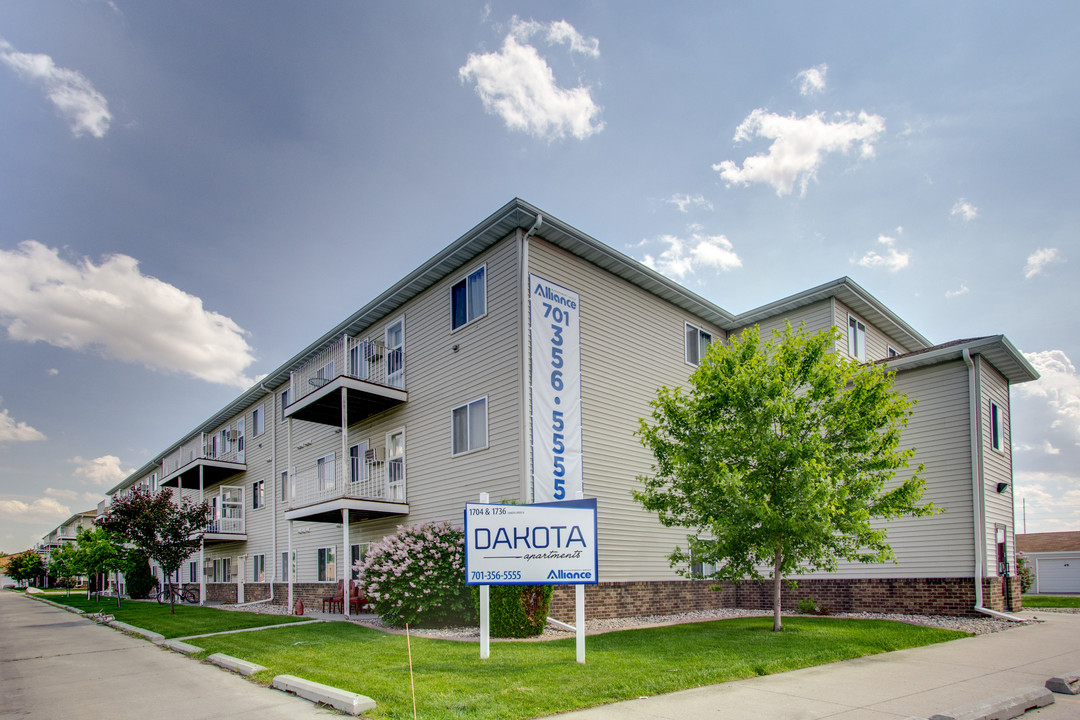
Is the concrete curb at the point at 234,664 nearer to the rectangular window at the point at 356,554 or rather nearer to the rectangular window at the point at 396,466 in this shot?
the rectangular window at the point at 396,466

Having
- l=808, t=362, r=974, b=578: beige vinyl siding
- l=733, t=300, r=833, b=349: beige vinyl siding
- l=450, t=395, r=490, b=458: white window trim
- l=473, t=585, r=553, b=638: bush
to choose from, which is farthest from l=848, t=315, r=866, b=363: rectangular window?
l=473, t=585, r=553, b=638: bush

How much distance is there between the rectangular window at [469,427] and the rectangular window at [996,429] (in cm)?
1314

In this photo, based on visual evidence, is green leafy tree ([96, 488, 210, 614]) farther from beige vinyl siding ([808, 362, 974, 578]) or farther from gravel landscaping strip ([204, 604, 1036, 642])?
beige vinyl siding ([808, 362, 974, 578])

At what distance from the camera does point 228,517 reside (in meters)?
31.9

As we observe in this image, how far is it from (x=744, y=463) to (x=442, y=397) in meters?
8.01

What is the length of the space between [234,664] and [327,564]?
1341 centimetres

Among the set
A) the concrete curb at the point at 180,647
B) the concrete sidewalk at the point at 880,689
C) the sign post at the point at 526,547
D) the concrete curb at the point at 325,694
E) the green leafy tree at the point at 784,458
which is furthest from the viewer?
the concrete curb at the point at 180,647

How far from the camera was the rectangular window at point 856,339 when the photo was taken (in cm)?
2030

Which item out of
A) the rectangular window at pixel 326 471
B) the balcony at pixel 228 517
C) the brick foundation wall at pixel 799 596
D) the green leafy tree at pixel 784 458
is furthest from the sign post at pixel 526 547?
the balcony at pixel 228 517

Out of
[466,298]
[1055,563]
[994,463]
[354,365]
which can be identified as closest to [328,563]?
[354,365]

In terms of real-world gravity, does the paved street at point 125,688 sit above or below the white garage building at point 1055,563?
above

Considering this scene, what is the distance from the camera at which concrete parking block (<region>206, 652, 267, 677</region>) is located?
9703 mm

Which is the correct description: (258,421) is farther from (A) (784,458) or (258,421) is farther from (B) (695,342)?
(A) (784,458)

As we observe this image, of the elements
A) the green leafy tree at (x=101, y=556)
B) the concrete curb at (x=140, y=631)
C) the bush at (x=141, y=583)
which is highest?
the concrete curb at (x=140, y=631)
